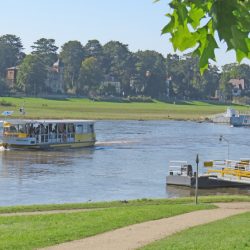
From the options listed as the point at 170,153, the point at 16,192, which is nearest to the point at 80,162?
the point at 170,153

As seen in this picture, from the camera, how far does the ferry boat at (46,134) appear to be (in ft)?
208

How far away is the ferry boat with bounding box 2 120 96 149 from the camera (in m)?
63.3

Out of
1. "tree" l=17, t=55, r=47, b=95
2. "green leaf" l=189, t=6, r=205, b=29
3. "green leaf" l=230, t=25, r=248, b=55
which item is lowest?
"green leaf" l=230, t=25, r=248, b=55

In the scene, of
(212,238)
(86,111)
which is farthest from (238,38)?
(86,111)

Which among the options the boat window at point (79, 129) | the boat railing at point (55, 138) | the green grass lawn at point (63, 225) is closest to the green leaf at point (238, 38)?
the green grass lawn at point (63, 225)

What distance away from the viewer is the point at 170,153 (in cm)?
6231

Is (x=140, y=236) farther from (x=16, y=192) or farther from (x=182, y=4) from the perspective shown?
(x=16, y=192)

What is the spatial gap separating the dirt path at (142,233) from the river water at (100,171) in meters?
12.2

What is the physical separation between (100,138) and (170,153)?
2172 centimetres

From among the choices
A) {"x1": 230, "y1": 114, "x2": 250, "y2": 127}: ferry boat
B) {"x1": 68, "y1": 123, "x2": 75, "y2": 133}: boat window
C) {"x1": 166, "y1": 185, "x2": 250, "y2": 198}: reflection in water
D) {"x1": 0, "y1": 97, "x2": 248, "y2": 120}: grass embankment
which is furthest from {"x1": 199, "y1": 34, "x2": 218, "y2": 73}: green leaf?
{"x1": 230, "y1": 114, "x2": 250, "y2": 127}: ferry boat

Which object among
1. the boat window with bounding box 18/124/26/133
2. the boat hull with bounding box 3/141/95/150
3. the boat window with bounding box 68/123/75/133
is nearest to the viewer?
the boat hull with bounding box 3/141/95/150

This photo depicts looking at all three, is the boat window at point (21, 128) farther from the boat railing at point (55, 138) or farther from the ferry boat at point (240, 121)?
the ferry boat at point (240, 121)

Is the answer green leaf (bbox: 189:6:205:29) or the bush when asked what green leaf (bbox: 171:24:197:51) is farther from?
the bush

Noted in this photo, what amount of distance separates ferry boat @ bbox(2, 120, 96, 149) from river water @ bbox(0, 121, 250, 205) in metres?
1.93
